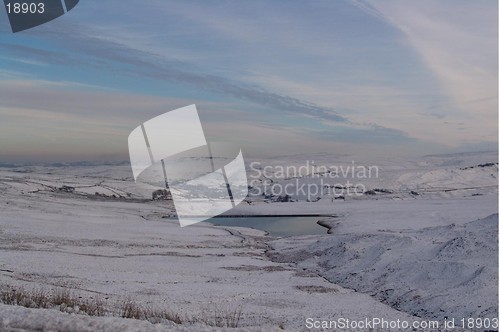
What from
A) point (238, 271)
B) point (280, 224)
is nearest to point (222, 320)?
point (238, 271)

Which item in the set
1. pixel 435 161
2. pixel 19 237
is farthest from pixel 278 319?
pixel 435 161

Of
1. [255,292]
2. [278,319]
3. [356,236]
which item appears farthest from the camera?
[356,236]

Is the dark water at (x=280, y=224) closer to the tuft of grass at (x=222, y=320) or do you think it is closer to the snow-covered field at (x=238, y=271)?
the snow-covered field at (x=238, y=271)

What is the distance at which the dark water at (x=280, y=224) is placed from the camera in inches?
1649

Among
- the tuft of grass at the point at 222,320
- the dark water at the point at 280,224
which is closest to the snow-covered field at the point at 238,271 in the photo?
the tuft of grass at the point at 222,320

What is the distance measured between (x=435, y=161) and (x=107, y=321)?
179627 millimetres

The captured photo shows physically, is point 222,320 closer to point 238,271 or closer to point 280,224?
point 238,271

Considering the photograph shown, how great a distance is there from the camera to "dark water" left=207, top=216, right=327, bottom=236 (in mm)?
41875

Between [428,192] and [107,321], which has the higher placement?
[107,321]

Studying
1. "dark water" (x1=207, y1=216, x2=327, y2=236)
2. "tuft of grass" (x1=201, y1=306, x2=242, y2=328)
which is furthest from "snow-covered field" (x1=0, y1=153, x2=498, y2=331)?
"dark water" (x1=207, y1=216, x2=327, y2=236)

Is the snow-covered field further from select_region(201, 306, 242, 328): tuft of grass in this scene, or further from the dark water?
the dark water

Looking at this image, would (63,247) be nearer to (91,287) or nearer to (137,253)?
(137,253)

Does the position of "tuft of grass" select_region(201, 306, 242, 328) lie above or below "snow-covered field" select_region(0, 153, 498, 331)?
above

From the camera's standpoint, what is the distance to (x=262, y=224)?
1900 inches
